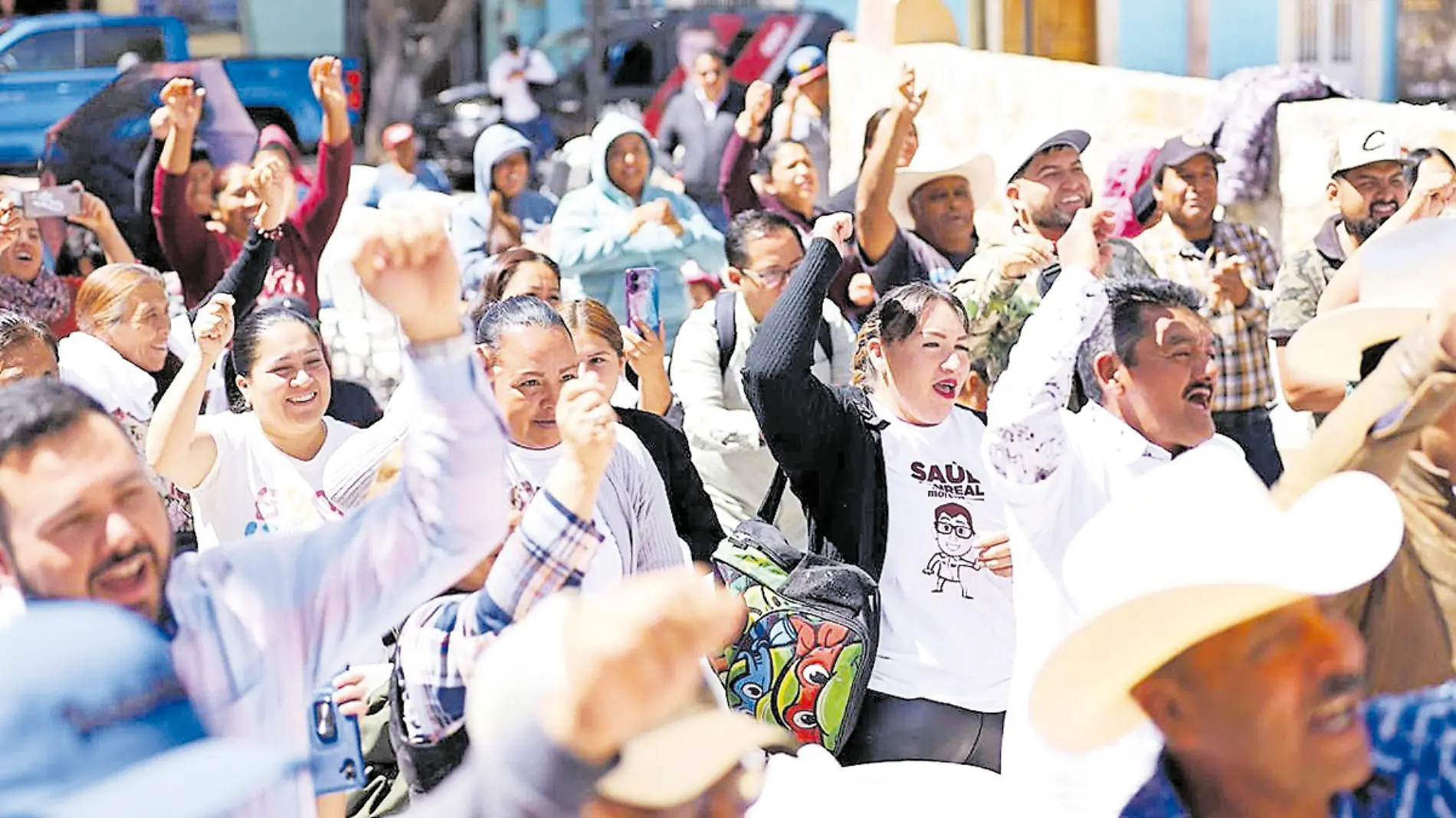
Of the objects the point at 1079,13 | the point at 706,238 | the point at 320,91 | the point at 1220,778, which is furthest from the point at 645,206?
the point at 1079,13

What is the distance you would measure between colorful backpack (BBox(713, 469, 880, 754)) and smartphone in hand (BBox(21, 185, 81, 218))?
4.28 meters

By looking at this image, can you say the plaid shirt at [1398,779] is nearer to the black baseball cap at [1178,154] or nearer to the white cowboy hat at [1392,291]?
the white cowboy hat at [1392,291]

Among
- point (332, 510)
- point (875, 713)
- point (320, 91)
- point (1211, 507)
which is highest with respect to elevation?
point (320, 91)

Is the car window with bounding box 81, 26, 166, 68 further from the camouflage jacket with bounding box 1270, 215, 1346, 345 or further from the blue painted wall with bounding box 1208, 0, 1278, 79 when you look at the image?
the camouflage jacket with bounding box 1270, 215, 1346, 345

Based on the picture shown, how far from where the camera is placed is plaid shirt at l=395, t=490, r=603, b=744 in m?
2.97

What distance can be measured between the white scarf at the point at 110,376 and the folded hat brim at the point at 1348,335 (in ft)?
11.0

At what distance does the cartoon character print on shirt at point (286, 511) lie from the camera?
4.79 m

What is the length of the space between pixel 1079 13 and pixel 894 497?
1164cm

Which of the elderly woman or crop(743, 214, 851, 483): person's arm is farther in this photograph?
the elderly woman

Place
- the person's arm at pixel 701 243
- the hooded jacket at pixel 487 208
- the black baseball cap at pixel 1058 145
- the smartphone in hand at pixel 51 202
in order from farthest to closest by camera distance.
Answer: the hooded jacket at pixel 487 208 → the person's arm at pixel 701 243 → the smartphone in hand at pixel 51 202 → the black baseball cap at pixel 1058 145

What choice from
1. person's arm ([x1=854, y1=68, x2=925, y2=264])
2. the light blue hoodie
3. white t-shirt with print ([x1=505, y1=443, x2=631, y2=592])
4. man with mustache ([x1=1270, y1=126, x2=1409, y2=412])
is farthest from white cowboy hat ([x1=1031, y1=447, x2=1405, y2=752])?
the light blue hoodie

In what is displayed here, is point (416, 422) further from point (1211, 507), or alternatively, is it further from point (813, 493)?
point (813, 493)

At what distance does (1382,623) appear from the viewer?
3225 millimetres

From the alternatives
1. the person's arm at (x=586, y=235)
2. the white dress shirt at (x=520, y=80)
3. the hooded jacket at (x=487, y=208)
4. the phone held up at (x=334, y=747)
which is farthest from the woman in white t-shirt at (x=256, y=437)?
the white dress shirt at (x=520, y=80)
